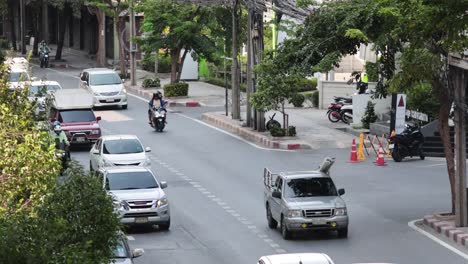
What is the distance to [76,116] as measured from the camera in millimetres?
42812

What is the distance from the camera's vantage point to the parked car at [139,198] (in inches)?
1089

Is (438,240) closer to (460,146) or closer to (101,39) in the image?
(460,146)

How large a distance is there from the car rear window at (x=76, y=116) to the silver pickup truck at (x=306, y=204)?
16.0m

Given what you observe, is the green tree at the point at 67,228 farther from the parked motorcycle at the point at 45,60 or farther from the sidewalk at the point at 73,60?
the sidewalk at the point at 73,60

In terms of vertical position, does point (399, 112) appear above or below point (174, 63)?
below

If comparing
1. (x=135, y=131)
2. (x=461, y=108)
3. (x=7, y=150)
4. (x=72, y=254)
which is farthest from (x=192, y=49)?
(x=72, y=254)

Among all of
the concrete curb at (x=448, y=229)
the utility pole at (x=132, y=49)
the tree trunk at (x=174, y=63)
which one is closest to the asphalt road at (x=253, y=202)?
the concrete curb at (x=448, y=229)

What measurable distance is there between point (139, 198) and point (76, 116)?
1555cm

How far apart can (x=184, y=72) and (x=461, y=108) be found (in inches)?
1591

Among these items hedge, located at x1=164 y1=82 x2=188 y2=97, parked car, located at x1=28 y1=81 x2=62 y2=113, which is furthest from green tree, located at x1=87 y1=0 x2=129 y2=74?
parked car, located at x1=28 y1=81 x2=62 y2=113

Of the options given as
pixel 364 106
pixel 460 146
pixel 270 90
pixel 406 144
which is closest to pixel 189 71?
pixel 364 106

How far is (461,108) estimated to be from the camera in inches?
1059

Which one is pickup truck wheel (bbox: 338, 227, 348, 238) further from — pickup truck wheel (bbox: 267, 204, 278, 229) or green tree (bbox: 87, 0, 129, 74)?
green tree (bbox: 87, 0, 129, 74)

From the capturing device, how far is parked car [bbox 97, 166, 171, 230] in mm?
27656
